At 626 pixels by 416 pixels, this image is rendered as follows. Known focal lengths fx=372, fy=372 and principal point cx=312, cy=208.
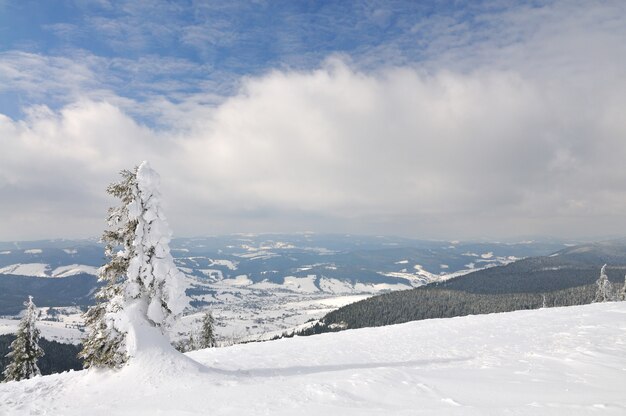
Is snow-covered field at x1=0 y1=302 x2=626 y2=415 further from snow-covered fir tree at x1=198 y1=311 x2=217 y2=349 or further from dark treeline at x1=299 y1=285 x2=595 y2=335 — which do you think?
dark treeline at x1=299 y1=285 x2=595 y2=335

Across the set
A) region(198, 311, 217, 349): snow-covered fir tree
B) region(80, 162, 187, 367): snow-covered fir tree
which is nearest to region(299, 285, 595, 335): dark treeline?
region(198, 311, 217, 349): snow-covered fir tree

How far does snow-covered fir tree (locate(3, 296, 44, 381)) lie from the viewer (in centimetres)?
3731

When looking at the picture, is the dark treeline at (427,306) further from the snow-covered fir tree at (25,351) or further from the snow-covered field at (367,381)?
the snow-covered field at (367,381)

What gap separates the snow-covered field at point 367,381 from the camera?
1091 cm

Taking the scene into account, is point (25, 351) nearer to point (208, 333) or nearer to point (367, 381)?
point (208, 333)

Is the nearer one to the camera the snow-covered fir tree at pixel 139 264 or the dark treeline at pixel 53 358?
the snow-covered fir tree at pixel 139 264

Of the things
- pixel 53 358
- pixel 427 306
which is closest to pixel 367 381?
pixel 53 358

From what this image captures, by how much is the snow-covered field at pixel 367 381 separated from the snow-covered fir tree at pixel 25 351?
84.7 feet

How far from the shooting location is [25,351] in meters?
37.9

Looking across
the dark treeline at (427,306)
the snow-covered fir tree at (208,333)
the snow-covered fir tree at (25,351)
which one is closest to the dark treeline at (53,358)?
the snow-covered fir tree at (208,333)

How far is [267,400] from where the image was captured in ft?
39.2

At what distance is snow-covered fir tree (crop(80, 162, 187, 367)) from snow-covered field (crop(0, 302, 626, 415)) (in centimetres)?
200

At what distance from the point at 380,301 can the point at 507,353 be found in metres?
152

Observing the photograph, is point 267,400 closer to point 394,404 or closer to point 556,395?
point 394,404
